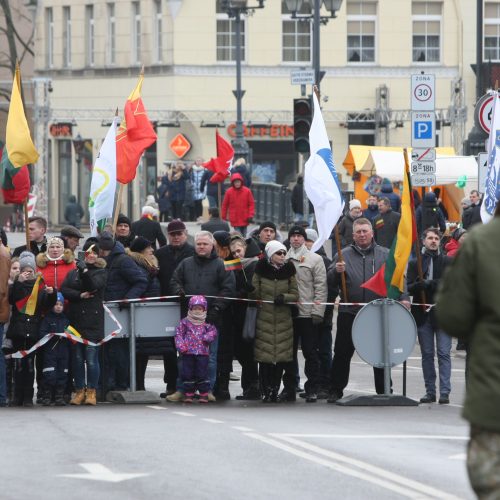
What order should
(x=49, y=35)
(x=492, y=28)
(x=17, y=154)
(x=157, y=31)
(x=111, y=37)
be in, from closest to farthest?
(x=17, y=154) < (x=492, y=28) < (x=157, y=31) < (x=111, y=37) < (x=49, y=35)

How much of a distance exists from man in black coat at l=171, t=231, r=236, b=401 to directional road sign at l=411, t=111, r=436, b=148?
4.56m

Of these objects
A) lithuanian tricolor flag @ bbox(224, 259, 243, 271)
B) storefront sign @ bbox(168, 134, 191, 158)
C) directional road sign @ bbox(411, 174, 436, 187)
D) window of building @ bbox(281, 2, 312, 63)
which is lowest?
lithuanian tricolor flag @ bbox(224, 259, 243, 271)

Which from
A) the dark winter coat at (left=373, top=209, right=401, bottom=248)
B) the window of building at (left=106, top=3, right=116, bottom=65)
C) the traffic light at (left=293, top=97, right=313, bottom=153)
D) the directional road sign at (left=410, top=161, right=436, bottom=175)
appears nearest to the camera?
the directional road sign at (left=410, top=161, right=436, bottom=175)

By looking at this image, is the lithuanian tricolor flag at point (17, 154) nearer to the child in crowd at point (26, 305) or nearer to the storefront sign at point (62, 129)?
the child in crowd at point (26, 305)

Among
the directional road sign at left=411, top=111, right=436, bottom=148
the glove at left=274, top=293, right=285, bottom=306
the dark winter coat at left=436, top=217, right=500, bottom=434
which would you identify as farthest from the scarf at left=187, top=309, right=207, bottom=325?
the dark winter coat at left=436, top=217, right=500, bottom=434

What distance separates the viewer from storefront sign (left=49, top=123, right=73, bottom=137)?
6141cm

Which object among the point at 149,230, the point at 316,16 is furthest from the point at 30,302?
the point at 316,16

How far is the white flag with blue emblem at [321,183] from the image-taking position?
1871 cm

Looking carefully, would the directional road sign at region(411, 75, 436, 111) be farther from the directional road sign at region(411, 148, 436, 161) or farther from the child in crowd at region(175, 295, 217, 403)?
the child in crowd at region(175, 295, 217, 403)

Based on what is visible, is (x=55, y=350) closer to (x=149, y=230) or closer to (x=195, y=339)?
(x=195, y=339)

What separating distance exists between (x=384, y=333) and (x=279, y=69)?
4195cm

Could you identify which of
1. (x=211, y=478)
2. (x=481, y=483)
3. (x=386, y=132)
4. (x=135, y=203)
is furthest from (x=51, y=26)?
(x=481, y=483)

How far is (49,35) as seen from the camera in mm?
64375

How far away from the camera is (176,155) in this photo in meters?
57.0
